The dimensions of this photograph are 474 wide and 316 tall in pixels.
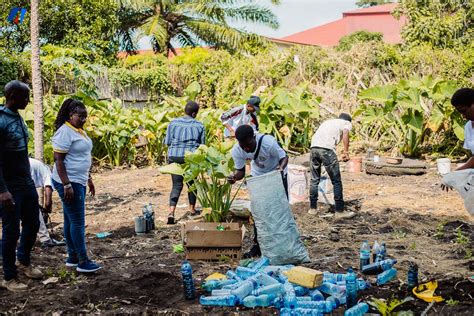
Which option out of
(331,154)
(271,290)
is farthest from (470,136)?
(331,154)

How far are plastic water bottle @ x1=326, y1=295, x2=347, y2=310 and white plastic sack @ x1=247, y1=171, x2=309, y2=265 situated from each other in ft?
3.54

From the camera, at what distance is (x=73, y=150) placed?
529 cm

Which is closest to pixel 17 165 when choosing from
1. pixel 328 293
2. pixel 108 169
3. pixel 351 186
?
pixel 328 293

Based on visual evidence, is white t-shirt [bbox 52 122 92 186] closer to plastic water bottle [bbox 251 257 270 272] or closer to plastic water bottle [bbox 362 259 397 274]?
plastic water bottle [bbox 251 257 270 272]

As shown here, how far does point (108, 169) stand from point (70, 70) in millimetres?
3845

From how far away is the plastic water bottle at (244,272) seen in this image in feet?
16.8

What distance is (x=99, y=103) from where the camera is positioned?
44.3 feet

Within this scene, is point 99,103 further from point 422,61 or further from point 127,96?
point 422,61

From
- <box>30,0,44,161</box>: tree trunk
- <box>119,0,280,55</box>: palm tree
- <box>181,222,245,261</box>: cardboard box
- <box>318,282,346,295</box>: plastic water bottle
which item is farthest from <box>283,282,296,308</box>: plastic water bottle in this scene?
<box>119,0,280,55</box>: palm tree

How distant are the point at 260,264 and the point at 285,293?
86 centimetres

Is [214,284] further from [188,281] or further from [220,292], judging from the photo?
[188,281]

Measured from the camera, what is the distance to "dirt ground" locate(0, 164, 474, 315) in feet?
15.4

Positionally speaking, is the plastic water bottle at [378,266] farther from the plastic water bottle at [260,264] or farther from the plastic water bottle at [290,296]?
the plastic water bottle at [290,296]

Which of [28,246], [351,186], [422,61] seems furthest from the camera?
[422,61]
